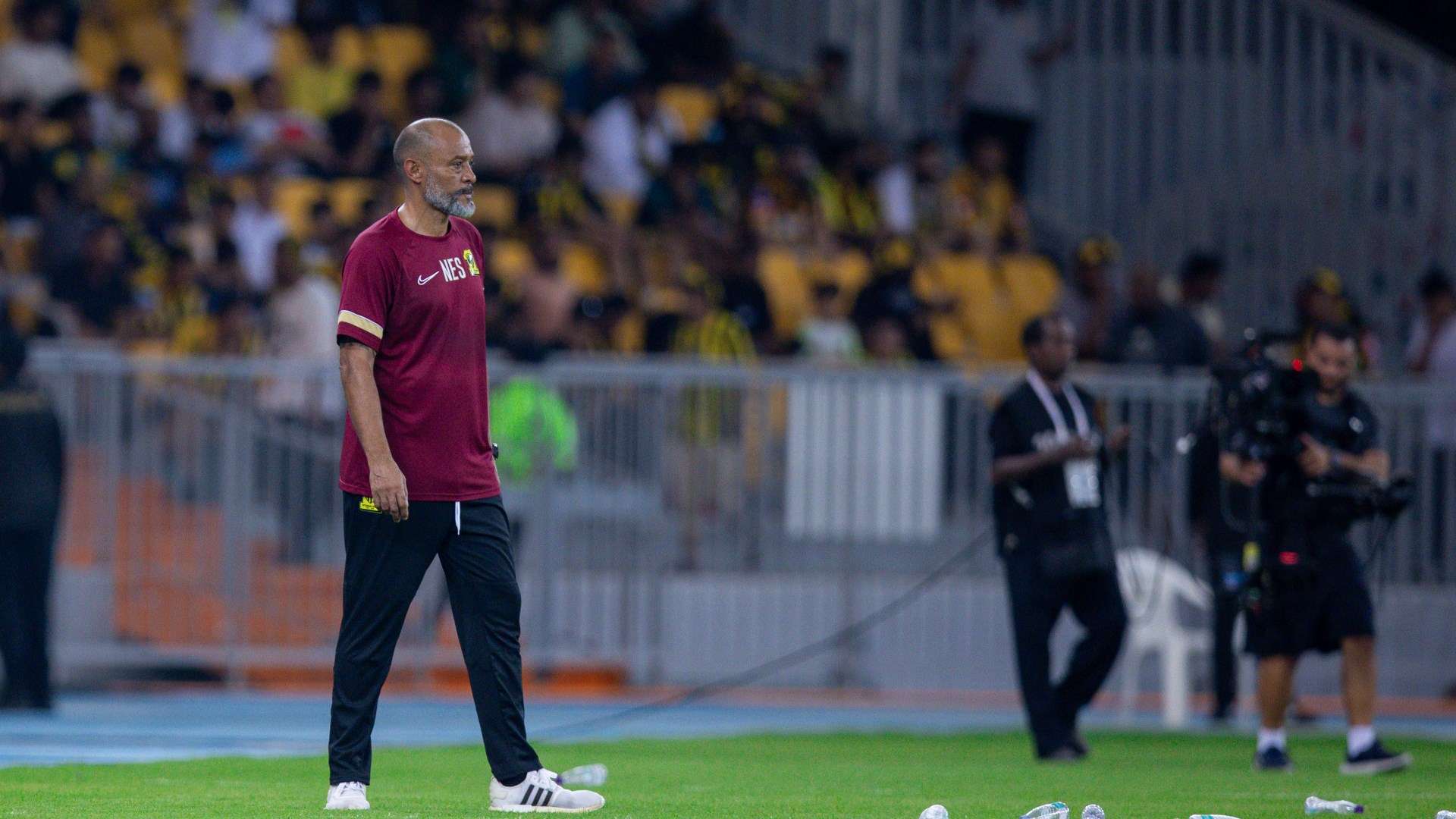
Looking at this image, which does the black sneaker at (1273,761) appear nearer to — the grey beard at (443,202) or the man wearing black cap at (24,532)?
the grey beard at (443,202)

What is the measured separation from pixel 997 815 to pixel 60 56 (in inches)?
556

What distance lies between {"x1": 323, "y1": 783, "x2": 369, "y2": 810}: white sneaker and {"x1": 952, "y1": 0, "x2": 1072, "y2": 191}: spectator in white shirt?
14.9 metres

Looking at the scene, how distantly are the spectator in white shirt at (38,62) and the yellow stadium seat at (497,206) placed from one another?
3567mm

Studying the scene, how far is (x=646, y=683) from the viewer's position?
53.6ft

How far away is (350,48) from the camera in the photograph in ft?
70.5

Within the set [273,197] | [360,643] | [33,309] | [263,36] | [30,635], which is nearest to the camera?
[360,643]

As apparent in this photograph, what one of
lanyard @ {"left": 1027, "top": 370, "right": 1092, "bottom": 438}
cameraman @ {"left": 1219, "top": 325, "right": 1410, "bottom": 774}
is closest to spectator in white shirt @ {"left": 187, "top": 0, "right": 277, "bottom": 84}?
lanyard @ {"left": 1027, "top": 370, "right": 1092, "bottom": 438}

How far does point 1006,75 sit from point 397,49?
19.1 ft

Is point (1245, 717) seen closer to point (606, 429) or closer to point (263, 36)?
point (606, 429)

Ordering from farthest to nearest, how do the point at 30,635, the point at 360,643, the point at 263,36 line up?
1. the point at 263,36
2. the point at 30,635
3. the point at 360,643

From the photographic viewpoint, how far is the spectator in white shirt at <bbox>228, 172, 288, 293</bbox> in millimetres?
18531

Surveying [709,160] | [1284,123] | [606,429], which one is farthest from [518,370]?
[1284,123]

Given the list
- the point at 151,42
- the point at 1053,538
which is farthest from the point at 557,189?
the point at 1053,538

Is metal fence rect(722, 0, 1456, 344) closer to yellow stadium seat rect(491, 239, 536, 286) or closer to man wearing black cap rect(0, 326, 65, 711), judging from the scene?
yellow stadium seat rect(491, 239, 536, 286)
